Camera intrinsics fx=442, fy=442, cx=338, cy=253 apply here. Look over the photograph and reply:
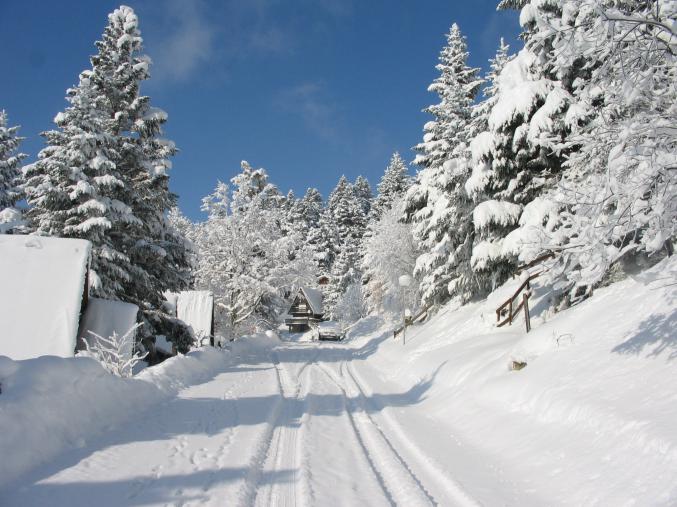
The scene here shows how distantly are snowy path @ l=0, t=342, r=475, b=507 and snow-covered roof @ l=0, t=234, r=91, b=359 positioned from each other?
13.5 ft

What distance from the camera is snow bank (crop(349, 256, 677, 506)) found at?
4477mm

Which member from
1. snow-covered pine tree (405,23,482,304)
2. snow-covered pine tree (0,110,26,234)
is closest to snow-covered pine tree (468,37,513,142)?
snow-covered pine tree (405,23,482,304)

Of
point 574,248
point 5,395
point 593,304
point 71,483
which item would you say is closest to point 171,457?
point 71,483

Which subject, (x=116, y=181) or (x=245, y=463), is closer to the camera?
(x=245, y=463)

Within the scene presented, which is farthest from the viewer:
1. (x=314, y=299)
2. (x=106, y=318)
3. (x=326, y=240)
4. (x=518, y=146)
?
(x=326, y=240)

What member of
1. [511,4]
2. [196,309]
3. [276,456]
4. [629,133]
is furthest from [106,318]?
[511,4]

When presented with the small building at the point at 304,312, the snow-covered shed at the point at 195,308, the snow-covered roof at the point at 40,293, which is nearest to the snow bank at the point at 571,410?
the snow-covered roof at the point at 40,293

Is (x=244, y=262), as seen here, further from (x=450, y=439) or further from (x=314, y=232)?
(x=314, y=232)

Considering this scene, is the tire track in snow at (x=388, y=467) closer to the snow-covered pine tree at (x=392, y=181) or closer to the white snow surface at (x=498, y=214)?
the white snow surface at (x=498, y=214)

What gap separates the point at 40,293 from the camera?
36.1 ft

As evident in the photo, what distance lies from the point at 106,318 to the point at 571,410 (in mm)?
11066

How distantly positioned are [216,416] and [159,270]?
9.36 metres

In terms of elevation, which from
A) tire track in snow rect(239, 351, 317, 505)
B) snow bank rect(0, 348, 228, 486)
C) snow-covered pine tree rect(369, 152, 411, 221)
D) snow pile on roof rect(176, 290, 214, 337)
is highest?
snow-covered pine tree rect(369, 152, 411, 221)

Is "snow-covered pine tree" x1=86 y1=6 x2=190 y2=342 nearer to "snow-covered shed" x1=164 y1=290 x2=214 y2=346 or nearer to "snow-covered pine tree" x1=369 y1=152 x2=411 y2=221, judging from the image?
"snow-covered shed" x1=164 y1=290 x2=214 y2=346
